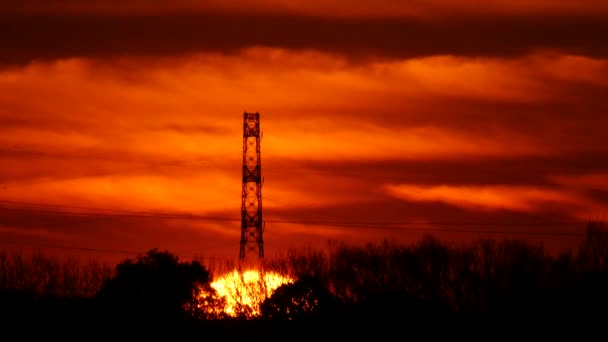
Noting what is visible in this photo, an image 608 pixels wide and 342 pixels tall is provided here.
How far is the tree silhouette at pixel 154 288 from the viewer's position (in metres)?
61.1

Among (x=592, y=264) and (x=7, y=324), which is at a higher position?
(x=592, y=264)

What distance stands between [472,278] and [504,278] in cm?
244

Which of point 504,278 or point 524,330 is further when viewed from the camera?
point 504,278

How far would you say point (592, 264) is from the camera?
6275 centimetres

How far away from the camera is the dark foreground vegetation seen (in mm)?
59188

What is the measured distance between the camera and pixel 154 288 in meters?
62.9

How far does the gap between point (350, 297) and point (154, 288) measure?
41.6 ft

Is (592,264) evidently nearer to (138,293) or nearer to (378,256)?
(378,256)

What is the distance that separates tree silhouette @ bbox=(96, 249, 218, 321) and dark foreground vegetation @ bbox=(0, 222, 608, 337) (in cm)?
6

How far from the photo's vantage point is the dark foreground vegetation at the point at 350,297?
2330 inches

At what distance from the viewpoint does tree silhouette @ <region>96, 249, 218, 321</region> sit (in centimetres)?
6109

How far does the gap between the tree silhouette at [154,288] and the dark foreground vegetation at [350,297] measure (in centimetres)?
6

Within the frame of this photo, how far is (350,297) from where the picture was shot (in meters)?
67.2

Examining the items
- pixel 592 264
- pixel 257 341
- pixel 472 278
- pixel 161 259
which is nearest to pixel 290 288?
pixel 257 341
